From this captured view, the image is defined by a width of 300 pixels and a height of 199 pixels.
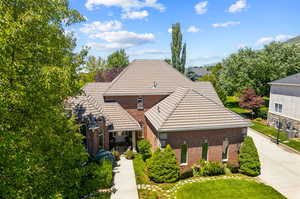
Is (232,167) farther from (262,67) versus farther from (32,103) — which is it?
(262,67)

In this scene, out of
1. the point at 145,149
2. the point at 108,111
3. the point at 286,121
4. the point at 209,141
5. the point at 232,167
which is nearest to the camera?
the point at 209,141

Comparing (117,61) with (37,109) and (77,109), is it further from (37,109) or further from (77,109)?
(37,109)

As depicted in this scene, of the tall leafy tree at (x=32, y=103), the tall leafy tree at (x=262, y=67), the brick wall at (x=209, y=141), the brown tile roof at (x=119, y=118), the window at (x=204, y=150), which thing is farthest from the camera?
the tall leafy tree at (x=262, y=67)

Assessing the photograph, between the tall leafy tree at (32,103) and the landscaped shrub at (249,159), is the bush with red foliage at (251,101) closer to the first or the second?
the landscaped shrub at (249,159)

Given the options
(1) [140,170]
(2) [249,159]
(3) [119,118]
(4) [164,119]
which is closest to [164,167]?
(1) [140,170]

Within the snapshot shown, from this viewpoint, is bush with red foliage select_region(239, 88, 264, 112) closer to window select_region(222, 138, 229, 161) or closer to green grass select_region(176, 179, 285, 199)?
window select_region(222, 138, 229, 161)

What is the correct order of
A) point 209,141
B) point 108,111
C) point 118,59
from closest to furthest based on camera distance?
1. point 209,141
2. point 108,111
3. point 118,59

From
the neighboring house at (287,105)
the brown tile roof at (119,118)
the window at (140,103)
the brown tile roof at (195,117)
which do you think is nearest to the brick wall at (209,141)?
the brown tile roof at (195,117)
